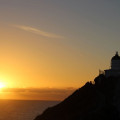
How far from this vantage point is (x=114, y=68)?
333 ft

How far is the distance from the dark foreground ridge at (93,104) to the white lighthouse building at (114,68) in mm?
2212

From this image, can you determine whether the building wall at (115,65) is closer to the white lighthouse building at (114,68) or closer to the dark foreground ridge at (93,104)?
the white lighthouse building at (114,68)

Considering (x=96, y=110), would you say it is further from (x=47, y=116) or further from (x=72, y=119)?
(x=47, y=116)

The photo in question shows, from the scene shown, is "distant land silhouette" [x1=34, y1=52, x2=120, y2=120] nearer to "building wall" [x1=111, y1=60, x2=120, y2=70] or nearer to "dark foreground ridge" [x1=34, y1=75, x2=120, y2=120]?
"dark foreground ridge" [x1=34, y1=75, x2=120, y2=120]

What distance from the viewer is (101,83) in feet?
313

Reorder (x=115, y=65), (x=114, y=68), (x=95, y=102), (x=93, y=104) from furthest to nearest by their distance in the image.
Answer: (x=115, y=65)
(x=114, y=68)
(x=95, y=102)
(x=93, y=104)

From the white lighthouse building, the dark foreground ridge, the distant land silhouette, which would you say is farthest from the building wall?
the dark foreground ridge

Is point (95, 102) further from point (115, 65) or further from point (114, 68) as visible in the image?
point (115, 65)

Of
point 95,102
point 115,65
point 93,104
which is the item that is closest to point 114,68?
point 115,65

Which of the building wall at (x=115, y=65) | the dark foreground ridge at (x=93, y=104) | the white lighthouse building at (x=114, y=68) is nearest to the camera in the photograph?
the dark foreground ridge at (x=93, y=104)

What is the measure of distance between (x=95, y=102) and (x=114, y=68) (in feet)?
56.9

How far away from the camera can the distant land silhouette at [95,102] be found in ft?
274

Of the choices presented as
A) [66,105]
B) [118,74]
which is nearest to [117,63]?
[118,74]

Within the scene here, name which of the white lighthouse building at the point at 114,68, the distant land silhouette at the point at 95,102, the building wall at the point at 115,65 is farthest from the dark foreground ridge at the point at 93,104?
the building wall at the point at 115,65
